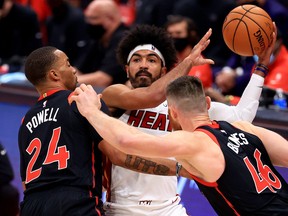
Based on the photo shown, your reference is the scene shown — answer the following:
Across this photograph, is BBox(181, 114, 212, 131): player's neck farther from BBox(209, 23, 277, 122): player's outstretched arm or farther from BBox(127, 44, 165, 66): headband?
BBox(127, 44, 165, 66): headband

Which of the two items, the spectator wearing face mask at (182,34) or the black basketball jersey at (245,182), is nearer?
the black basketball jersey at (245,182)

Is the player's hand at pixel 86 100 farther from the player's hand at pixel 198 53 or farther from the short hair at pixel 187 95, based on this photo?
the player's hand at pixel 198 53

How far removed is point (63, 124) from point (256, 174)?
1203mm

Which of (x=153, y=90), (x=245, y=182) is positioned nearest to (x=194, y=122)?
(x=245, y=182)

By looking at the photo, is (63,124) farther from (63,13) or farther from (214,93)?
(63,13)

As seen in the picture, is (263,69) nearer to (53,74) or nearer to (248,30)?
(248,30)

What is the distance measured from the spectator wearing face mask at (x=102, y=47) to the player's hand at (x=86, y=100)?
3.04m

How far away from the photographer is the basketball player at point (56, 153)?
4.39 meters

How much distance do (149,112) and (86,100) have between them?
914 millimetres

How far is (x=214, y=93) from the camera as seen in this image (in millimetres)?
6039

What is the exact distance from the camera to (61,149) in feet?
14.5

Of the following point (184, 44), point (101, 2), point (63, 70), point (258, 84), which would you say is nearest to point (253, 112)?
point (258, 84)

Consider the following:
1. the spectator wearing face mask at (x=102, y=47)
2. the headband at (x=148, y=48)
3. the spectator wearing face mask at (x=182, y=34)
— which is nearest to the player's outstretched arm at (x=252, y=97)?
the headband at (x=148, y=48)

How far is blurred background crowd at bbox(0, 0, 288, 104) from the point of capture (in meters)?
7.26
